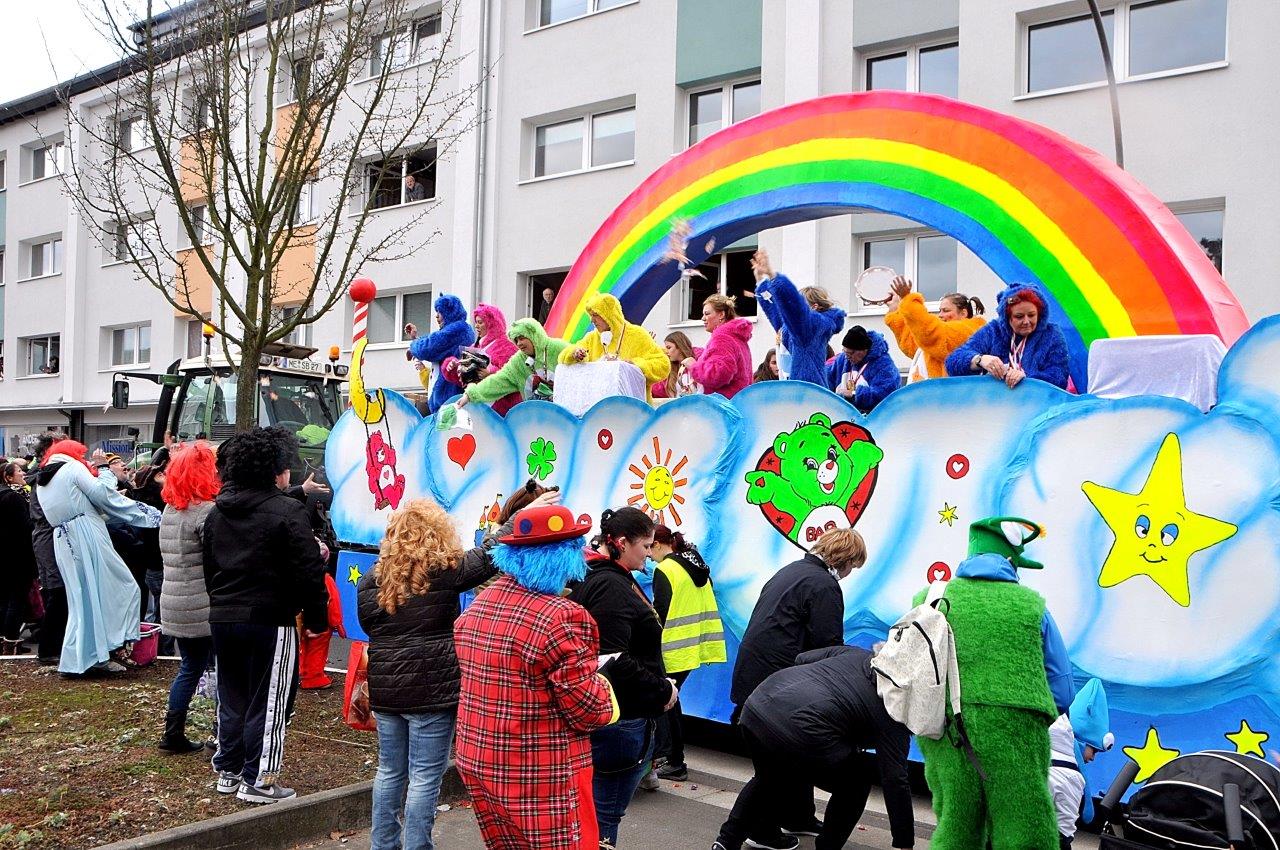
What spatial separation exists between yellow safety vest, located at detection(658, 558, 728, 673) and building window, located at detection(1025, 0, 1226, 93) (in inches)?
376

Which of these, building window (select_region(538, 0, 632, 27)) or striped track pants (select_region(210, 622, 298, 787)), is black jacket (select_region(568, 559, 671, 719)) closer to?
striped track pants (select_region(210, 622, 298, 787))

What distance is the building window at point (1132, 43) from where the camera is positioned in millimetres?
12516

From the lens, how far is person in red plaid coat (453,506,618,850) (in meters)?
3.74

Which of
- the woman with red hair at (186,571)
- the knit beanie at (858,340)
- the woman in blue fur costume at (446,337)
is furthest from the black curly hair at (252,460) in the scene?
the knit beanie at (858,340)

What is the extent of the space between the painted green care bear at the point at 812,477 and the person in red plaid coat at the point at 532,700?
290 centimetres

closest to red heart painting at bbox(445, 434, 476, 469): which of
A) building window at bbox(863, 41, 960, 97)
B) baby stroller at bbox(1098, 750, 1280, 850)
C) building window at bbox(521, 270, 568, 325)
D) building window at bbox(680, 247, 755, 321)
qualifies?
baby stroller at bbox(1098, 750, 1280, 850)

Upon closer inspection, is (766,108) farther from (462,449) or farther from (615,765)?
(615,765)

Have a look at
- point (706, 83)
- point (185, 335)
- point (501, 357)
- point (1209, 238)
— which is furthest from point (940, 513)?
point (185, 335)

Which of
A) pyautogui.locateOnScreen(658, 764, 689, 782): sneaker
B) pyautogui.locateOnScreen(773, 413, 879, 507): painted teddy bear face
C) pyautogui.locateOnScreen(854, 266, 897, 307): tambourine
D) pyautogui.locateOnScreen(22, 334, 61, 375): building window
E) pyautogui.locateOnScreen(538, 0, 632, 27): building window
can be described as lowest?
pyautogui.locateOnScreen(658, 764, 689, 782): sneaker

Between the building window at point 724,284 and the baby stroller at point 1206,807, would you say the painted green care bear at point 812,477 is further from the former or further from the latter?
the building window at point 724,284

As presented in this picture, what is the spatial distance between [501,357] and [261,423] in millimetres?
5732

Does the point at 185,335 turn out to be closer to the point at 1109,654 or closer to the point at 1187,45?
the point at 1187,45

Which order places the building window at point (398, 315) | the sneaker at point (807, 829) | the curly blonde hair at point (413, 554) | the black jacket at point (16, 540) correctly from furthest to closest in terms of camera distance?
the building window at point (398, 315) → the black jacket at point (16, 540) → the sneaker at point (807, 829) → the curly blonde hair at point (413, 554)

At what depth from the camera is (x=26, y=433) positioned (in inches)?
1146
